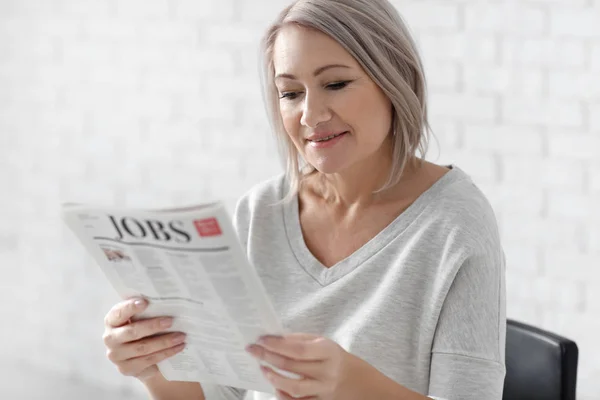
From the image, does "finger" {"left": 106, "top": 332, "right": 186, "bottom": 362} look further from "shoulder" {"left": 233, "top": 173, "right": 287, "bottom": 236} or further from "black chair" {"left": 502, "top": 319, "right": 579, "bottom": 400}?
"black chair" {"left": 502, "top": 319, "right": 579, "bottom": 400}

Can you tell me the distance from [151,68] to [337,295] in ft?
5.80

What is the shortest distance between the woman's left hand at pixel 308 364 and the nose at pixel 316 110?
38cm

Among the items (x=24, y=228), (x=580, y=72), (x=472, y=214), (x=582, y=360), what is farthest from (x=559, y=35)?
(x=24, y=228)

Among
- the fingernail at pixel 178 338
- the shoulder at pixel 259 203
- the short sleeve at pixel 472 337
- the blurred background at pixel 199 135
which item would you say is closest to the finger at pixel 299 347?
the fingernail at pixel 178 338

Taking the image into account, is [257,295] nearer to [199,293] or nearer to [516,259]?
[199,293]

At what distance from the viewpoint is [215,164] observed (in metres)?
3.03

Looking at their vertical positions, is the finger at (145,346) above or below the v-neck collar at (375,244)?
below

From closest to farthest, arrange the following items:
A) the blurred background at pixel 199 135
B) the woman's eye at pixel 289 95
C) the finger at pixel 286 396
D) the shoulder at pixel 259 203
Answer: the finger at pixel 286 396 → the woman's eye at pixel 289 95 → the shoulder at pixel 259 203 → the blurred background at pixel 199 135

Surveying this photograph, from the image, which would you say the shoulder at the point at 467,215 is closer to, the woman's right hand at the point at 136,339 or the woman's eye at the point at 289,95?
the woman's eye at the point at 289,95

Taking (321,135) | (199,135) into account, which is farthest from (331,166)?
(199,135)

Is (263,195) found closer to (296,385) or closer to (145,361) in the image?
(145,361)

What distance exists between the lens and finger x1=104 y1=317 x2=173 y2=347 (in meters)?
1.30

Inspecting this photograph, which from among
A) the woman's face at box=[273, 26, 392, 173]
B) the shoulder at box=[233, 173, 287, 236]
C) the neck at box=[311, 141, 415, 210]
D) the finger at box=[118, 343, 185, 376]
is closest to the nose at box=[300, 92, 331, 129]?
the woman's face at box=[273, 26, 392, 173]

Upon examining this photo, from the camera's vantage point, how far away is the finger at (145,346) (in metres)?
1.31
